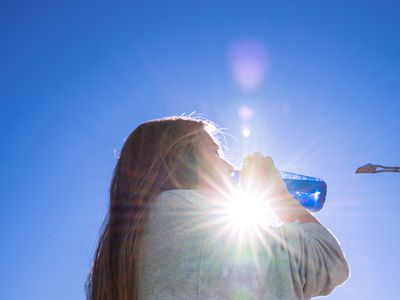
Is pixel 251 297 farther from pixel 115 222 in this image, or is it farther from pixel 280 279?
pixel 115 222

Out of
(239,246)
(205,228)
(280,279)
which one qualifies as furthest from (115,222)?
(280,279)

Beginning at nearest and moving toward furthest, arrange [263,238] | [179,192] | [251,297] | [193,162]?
[251,297] < [263,238] < [179,192] < [193,162]

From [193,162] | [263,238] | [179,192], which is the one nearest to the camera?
[263,238]

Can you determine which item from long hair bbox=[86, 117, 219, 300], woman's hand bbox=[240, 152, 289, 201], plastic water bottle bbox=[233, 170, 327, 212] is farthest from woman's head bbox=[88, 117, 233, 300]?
plastic water bottle bbox=[233, 170, 327, 212]

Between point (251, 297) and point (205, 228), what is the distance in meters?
0.37

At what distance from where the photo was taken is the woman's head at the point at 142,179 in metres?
2.21

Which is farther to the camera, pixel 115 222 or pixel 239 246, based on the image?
pixel 115 222

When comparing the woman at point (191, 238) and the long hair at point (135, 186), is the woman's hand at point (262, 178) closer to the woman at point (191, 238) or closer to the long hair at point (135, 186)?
the woman at point (191, 238)

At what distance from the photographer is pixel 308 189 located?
375 centimetres

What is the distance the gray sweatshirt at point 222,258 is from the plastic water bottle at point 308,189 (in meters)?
1.54

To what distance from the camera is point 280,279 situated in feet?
6.53

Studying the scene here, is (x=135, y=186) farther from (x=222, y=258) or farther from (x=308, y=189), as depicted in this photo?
(x=308, y=189)

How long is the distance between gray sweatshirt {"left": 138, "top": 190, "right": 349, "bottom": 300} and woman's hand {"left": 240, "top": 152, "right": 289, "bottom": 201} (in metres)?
0.38

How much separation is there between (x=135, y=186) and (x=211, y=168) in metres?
0.42
